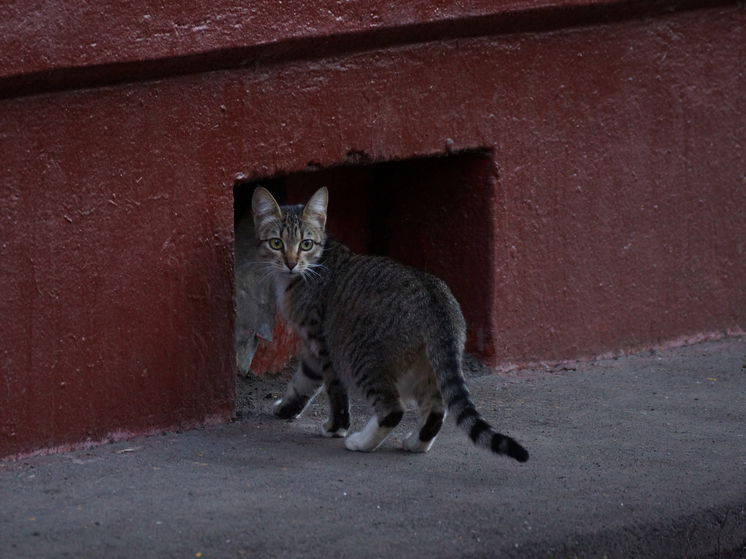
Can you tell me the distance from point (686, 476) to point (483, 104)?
2.14 meters

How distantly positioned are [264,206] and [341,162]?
423mm

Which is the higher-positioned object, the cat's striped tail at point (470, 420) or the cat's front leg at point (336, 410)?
the cat's striped tail at point (470, 420)

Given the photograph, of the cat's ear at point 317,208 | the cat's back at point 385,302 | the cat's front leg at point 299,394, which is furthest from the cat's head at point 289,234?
the cat's front leg at point 299,394

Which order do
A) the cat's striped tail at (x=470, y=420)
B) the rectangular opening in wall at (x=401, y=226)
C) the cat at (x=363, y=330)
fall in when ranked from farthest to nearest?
1. the rectangular opening in wall at (x=401, y=226)
2. the cat at (x=363, y=330)
3. the cat's striped tail at (x=470, y=420)

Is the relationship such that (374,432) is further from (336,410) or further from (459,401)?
(459,401)

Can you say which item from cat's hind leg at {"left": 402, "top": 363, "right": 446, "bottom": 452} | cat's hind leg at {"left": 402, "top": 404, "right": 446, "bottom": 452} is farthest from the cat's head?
cat's hind leg at {"left": 402, "top": 404, "right": 446, "bottom": 452}

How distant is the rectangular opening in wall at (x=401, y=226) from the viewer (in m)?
5.74

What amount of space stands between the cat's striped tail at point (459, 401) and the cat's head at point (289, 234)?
32.8 inches

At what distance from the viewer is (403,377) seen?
15.3 ft

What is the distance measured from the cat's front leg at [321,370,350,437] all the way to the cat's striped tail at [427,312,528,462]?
0.58m

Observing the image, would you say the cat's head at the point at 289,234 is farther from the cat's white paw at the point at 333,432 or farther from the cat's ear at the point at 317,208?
the cat's white paw at the point at 333,432

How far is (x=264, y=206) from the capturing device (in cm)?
510

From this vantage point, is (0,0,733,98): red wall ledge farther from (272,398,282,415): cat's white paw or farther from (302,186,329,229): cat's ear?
(272,398,282,415): cat's white paw

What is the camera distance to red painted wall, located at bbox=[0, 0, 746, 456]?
4289 mm
